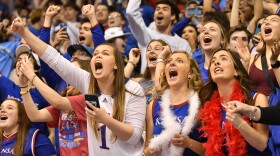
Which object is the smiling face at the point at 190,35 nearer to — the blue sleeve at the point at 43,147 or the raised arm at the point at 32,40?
the blue sleeve at the point at 43,147

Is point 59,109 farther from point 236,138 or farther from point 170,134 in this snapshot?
point 236,138

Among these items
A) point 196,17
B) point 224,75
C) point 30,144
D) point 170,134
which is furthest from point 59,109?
point 196,17

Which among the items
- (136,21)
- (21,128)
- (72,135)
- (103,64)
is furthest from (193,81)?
(136,21)

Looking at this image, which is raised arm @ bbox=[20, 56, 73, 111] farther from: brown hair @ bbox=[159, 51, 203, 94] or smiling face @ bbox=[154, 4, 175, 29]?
smiling face @ bbox=[154, 4, 175, 29]

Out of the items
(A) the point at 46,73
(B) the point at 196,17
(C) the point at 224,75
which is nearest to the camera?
(C) the point at 224,75

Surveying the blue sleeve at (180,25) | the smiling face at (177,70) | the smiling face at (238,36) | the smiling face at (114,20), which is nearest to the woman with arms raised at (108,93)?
the smiling face at (177,70)

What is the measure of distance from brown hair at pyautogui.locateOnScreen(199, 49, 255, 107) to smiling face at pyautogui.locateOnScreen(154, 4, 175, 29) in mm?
2989

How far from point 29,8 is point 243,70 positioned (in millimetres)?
8540

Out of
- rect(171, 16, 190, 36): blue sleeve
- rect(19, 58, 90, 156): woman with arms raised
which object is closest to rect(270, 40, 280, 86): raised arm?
rect(19, 58, 90, 156): woman with arms raised

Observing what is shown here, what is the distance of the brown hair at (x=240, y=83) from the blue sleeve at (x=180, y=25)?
384 cm

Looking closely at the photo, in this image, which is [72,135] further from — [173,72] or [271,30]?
[271,30]

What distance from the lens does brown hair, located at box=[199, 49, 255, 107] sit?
5.61m

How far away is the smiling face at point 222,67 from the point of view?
18.6 feet

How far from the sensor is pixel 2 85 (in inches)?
297
